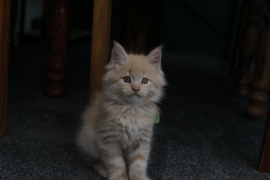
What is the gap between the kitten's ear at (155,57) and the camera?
3.48ft

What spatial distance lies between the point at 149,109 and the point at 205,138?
0.43 metres

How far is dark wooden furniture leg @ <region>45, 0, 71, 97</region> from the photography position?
1.57m

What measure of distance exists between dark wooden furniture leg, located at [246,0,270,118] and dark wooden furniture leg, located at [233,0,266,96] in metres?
0.40

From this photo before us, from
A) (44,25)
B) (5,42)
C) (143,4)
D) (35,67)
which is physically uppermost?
(143,4)

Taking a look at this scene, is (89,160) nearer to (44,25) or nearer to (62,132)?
(62,132)

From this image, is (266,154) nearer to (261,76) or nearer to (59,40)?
(261,76)

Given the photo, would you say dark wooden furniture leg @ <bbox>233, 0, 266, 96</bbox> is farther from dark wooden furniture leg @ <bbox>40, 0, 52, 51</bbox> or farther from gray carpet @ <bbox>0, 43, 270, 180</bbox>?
dark wooden furniture leg @ <bbox>40, 0, 52, 51</bbox>

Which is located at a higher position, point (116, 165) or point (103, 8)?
point (103, 8)

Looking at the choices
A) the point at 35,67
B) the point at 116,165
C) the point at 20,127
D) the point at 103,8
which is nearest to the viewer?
the point at 116,165

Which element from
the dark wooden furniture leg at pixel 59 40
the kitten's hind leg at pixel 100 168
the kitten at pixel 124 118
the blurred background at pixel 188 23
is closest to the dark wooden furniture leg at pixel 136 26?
the dark wooden furniture leg at pixel 59 40

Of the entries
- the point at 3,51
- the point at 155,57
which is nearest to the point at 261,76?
the point at 155,57

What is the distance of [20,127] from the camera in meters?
1.33

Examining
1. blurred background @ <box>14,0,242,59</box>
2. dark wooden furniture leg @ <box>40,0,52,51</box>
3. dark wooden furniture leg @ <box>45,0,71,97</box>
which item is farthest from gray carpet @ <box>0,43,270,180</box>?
blurred background @ <box>14,0,242,59</box>

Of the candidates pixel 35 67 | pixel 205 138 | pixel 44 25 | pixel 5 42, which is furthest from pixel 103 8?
pixel 44 25
